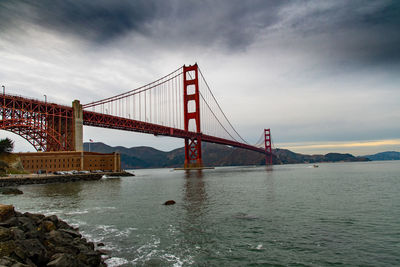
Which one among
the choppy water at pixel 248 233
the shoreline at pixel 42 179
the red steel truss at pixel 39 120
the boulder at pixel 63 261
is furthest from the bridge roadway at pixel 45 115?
the boulder at pixel 63 261

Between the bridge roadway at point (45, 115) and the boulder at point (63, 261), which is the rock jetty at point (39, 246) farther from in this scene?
the bridge roadway at point (45, 115)

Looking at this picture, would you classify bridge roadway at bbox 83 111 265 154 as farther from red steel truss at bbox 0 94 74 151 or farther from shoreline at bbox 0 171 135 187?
shoreline at bbox 0 171 135 187

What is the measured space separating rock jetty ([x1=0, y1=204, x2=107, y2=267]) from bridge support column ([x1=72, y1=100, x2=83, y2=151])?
69.3m

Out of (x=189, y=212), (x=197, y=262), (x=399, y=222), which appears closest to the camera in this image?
(x=197, y=262)

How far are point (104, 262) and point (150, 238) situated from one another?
345cm

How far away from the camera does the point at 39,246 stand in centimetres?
967

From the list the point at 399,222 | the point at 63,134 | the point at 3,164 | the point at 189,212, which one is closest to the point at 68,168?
the point at 63,134

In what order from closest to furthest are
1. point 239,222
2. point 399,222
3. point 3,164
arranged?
1. point 399,222
2. point 239,222
3. point 3,164

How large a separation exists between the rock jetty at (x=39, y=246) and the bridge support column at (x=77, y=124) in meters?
69.3

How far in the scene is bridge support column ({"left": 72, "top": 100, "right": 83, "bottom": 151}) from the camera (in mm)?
77125

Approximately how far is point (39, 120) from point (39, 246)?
7536 cm

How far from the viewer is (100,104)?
93250 mm

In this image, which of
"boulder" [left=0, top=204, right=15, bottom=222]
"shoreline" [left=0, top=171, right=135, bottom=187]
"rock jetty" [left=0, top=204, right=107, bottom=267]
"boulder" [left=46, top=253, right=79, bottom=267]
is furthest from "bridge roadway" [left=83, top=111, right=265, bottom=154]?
"boulder" [left=46, top=253, right=79, bottom=267]

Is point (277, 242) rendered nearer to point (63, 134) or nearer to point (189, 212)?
point (189, 212)
